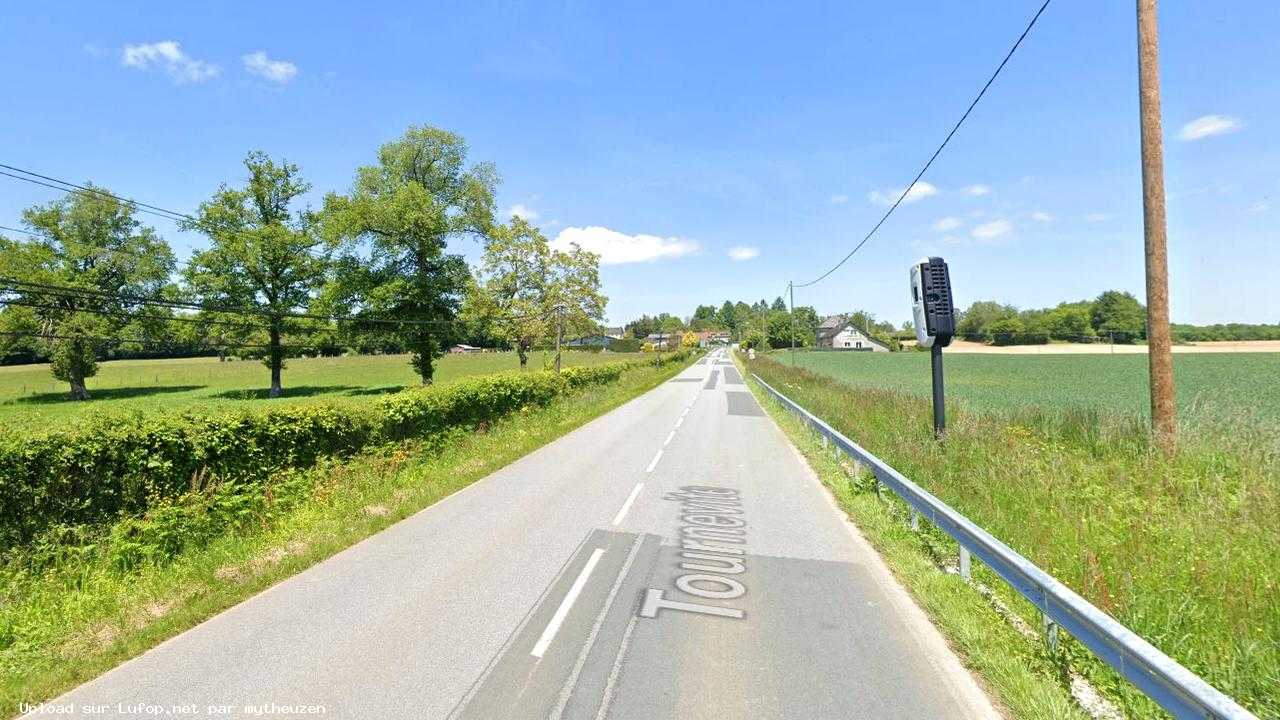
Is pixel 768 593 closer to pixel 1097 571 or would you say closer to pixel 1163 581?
pixel 1097 571

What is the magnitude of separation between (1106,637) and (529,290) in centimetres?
4274

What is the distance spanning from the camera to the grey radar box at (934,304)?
930 cm

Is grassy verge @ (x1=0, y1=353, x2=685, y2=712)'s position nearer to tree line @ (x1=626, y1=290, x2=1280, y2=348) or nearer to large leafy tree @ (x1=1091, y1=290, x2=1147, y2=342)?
tree line @ (x1=626, y1=290, x2=1280, y2=348)

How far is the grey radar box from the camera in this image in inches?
366

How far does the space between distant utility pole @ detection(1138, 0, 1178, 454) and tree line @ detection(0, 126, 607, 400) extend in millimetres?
29403

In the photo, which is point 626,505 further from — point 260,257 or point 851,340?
point 851,340

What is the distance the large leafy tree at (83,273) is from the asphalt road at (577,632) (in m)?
45.5

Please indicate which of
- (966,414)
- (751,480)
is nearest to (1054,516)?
(751,480)

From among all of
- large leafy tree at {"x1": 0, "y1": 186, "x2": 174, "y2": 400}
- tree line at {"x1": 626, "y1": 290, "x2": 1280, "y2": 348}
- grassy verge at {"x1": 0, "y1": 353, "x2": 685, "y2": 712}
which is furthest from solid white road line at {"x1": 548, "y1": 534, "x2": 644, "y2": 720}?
tree line at {"x1": 626, "y1": 290, "x2": 1280, "y2": 348}

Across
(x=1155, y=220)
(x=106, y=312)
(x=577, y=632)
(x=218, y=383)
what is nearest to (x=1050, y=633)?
(x=577, y=632)

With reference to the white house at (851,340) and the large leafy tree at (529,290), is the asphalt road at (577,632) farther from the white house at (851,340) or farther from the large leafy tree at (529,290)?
the white house at (851,340)

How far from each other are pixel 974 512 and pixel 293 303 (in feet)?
159

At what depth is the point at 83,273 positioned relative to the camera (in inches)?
1604

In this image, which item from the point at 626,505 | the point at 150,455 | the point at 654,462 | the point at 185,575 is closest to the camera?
the point at 185,575
